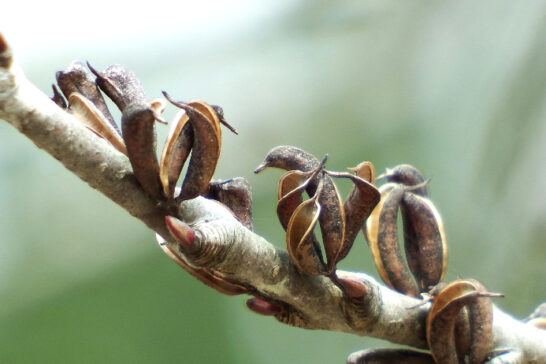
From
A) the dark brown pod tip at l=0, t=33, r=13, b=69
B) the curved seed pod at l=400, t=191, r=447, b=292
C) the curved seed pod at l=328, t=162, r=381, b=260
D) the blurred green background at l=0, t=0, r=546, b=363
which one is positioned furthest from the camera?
the blurred green background at l=0, t=0, r=546, b=363

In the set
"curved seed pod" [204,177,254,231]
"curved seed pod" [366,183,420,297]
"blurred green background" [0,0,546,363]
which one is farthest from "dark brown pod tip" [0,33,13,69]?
"blurred green background" [0,0,546,363]

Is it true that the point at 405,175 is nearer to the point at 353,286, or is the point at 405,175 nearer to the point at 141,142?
the point at 353,286

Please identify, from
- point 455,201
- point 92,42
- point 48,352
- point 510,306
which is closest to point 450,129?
point 455,201

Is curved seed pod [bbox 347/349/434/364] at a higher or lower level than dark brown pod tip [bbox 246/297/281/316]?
lower

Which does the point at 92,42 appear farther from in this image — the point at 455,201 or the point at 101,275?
the point at 455,201

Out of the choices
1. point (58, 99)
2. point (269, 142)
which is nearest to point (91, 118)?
point (58, 99)

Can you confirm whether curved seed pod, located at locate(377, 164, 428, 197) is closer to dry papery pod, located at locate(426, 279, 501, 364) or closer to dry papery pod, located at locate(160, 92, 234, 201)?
dry papery pod, located at locate(426, 279, 501, 364)

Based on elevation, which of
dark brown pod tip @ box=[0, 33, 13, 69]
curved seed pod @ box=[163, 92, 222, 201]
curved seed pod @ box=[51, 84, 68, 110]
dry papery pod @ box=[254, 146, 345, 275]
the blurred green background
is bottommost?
the blurred green background
